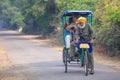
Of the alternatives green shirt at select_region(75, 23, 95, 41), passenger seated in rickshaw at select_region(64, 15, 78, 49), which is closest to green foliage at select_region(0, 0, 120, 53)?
passenger seated in rickshaw at select_region(64, 15, 78, 49)

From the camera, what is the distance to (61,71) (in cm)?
1541

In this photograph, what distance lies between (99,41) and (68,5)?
12.9 metres

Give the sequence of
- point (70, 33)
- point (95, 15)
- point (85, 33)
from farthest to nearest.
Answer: point (95, 15) → point (70, 33) → point (85, 33)

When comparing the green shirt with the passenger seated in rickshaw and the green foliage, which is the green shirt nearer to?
the passenger seated in rickshaw

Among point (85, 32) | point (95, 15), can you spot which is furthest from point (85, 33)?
point (95, 15)

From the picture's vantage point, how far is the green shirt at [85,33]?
14109 millimetres

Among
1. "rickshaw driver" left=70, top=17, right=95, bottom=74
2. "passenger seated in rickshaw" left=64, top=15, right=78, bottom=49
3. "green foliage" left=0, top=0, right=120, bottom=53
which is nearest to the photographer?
"rickshaw driver" left=70, top=17, right=95, bottom=74

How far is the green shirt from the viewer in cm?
1411

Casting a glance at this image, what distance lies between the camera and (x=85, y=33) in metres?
14.1

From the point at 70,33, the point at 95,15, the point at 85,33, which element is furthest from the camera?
the point at 95,15

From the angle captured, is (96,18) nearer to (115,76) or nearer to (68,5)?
(68,5)

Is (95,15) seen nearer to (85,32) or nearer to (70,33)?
(70,33)

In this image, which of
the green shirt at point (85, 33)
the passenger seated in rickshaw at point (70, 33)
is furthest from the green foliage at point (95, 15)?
the green shirt at point (85, 33)

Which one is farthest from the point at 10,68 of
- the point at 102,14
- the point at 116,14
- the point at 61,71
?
the point at 102,14
